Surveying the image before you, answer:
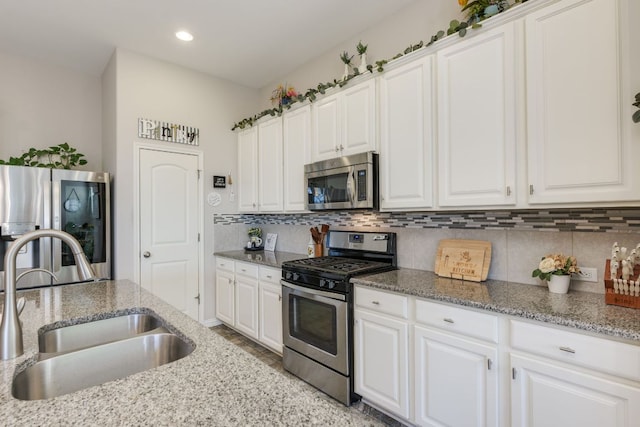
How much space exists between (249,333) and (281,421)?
2.85m

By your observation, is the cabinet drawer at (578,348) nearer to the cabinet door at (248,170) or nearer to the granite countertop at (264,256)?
the granite countertop at (264,256)

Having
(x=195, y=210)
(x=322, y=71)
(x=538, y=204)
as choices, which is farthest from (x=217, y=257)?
(x=538, y=204)

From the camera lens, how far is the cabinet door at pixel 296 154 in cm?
310

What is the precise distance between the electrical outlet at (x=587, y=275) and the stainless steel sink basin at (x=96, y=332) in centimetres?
213

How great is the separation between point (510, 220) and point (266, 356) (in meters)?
2.39

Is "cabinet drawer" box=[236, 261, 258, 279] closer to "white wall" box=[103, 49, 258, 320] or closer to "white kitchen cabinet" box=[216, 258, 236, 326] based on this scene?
"white kitchen cabinet" box=[216, 258, 236, 326]

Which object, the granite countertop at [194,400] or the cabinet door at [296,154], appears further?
the cabinet door at [296,154]

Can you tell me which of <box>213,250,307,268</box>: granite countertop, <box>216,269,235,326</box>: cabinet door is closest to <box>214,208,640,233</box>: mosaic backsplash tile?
<box>213,250,307,268</box>: granite countertop

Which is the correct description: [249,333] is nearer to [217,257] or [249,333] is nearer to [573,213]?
[217,257]

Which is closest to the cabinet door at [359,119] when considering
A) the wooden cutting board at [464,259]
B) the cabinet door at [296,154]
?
the cabinet door at [296,154]

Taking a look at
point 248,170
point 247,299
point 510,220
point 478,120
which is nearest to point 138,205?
point 248,170

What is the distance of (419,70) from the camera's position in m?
2.21

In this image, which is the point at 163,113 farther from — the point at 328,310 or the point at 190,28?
the point at 328,310

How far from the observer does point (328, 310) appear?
7.80 feet
